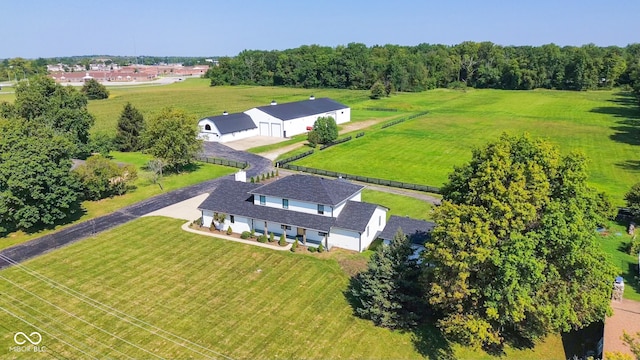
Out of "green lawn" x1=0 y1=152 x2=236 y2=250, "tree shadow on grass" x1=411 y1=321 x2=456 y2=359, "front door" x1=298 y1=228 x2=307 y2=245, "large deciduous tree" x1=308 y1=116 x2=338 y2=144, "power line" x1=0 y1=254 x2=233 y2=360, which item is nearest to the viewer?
"tree shadow on grass" x1=411 y1=321 x2=456 y2=359

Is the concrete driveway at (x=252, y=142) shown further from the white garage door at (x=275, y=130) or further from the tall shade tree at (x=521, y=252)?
the tall shade tree at (x=521, y=252)

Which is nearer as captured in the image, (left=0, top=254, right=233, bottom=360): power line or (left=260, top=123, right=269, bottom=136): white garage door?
(left=0, top=254, right=233, bottom=360): power line

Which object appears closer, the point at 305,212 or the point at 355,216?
the point at 355,216

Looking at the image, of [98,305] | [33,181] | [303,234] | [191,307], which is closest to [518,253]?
[303,234]
